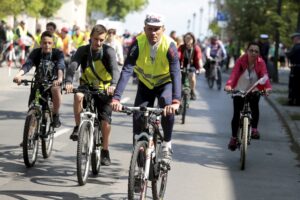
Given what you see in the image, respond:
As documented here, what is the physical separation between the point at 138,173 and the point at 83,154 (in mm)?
1886

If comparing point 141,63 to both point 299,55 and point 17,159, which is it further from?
point 299,55

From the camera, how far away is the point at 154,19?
25.6 feet

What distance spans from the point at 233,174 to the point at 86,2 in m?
76.9

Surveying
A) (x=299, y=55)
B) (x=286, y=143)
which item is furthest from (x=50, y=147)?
(x=299, y=55)

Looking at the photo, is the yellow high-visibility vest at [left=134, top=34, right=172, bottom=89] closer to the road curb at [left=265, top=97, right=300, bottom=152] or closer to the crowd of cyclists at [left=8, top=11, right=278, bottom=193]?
the crowd of cyclists at [left=8, top=11, right=278, bottom=193]

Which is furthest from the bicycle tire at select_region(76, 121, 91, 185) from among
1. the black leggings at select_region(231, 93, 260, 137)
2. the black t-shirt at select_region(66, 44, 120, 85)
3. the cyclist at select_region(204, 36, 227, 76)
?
the cyclist at select_region(204, 36, 227, 76)

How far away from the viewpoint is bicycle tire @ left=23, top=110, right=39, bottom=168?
31.8 ft

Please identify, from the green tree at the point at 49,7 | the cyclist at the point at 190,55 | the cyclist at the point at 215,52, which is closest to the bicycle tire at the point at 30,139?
the cyclist at the point at 190,55

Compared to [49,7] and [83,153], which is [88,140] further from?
[49,7]

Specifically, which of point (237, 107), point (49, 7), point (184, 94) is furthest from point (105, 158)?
point (49, 7)

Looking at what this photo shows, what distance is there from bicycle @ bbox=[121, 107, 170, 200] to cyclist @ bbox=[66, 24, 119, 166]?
1.72 metres

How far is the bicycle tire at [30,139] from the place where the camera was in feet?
31.8

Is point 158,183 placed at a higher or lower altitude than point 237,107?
lower

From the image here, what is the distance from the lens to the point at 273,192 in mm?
9336
